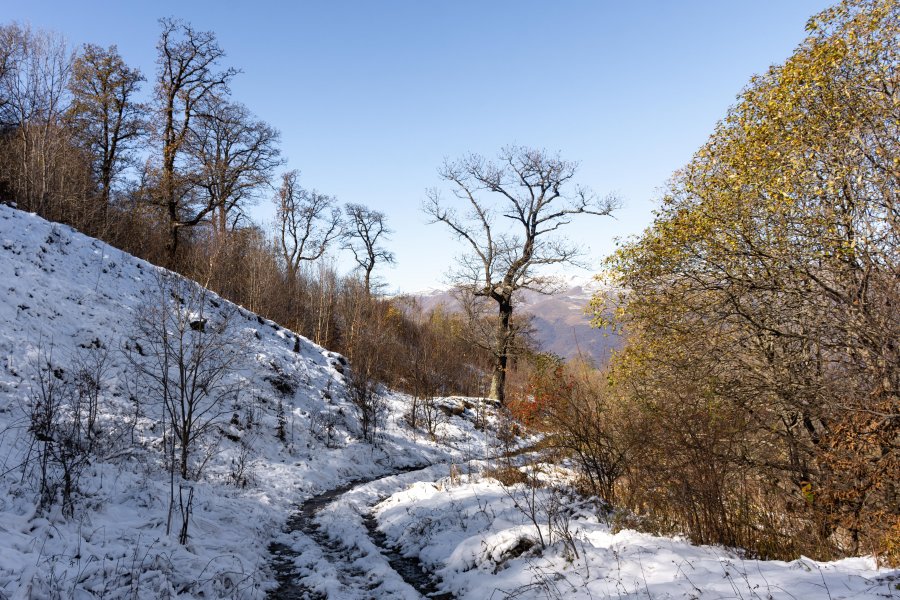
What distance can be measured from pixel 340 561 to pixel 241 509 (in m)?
2.56

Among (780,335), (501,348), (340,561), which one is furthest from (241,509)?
(501,348)

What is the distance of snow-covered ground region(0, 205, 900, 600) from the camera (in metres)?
4.18

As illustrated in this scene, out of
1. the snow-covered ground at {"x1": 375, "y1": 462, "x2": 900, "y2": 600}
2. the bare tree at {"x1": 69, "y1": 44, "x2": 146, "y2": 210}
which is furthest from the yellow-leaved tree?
the bare tree at {"x1": 69, "y1": 44, "x2": 146, "y2": 210}

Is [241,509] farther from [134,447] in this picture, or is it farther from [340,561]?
[134,447]

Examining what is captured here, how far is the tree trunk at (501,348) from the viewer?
74.3ft

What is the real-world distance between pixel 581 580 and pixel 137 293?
51.6 feet

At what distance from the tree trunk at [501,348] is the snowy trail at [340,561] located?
13.8 m

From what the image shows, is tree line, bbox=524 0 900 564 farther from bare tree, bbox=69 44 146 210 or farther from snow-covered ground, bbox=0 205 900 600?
bare tree, bbox=69 44 146 210

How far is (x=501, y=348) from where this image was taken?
74.2ft

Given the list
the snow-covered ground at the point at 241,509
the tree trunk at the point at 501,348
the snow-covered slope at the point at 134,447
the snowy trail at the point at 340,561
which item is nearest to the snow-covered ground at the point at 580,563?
the snow-covered ground at the point at 241,509

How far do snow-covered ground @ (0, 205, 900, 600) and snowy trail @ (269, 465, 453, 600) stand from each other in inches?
1.7

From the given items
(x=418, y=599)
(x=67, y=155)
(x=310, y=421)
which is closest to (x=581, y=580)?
(x=418, y=599)

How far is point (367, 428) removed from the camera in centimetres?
1552

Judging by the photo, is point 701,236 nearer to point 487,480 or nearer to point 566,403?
point 566,403
